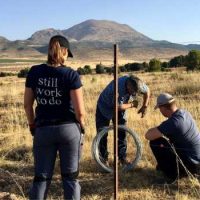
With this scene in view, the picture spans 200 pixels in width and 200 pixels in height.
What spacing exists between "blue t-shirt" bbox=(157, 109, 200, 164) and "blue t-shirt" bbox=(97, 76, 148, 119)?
107 cm

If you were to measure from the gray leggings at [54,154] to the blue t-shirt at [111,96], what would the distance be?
7.55 feet

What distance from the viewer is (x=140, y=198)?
6148mm

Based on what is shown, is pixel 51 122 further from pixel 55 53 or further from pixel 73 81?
pixel 55 53

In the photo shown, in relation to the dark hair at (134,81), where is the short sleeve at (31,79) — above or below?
above

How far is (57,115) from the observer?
15.8ft

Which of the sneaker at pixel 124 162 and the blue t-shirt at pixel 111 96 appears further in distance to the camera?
the sneaker at pixel 124 162

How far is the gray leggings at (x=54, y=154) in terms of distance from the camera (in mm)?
4816

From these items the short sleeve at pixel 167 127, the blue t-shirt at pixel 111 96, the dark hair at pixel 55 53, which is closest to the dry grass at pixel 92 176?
the short sleeve at pixel 167 127

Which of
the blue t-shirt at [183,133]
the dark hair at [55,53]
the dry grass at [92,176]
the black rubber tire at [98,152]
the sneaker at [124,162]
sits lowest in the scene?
the dry grass at [92,176]

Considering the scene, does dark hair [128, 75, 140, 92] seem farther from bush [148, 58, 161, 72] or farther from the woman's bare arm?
bush [148, 58, 161, 72]

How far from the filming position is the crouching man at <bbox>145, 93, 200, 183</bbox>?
615 cm

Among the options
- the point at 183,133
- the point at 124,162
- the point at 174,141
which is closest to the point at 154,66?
the point at 124,162

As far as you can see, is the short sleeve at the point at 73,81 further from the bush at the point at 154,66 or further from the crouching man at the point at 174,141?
the bush at the point at 154,66

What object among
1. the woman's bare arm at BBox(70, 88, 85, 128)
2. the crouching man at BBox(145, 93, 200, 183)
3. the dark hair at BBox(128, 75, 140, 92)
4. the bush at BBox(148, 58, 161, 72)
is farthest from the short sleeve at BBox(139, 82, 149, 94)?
the bush at BBox(148, 58, 161, 72)
